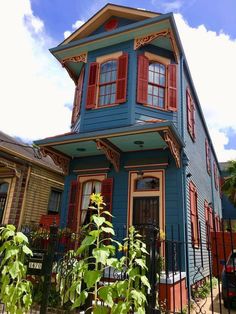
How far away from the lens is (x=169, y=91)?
395 inches

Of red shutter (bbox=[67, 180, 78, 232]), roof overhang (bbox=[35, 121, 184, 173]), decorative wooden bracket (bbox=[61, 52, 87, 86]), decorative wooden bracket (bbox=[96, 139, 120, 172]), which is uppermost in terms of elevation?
decorative wooden bracket (bbox=[61, 52, 87, 86])

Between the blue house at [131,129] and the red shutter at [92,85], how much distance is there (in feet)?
0.13

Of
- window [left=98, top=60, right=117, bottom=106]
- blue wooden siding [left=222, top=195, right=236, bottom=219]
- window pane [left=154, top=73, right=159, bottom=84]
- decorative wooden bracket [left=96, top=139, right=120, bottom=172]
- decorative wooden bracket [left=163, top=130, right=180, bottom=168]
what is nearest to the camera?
decorative wooden bracket [left=163, top=130, right=180, bottom=168]

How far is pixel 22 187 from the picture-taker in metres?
13.4

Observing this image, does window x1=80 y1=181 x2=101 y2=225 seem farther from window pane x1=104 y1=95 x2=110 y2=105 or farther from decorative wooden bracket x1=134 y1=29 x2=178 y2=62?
decorative wooden bracket x1=134 y1=29 x2=178 y2=62

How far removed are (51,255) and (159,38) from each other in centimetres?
876

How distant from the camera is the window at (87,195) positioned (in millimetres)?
9906

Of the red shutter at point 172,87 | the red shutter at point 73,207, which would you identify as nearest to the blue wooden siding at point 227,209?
the red shutter at point 172,87

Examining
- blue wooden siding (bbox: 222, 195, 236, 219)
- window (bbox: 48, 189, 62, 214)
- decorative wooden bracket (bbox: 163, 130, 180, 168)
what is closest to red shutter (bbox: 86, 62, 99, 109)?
decorative wooden bracket (bbox: 163, 130, 180, 168)

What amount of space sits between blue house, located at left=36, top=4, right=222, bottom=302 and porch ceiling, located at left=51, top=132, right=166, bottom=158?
32 millimetres

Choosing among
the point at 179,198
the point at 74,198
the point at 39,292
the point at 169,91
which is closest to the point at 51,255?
the point at 39,292

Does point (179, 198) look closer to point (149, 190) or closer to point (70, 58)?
point (149, 190)

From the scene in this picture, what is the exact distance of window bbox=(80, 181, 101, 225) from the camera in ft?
32.5

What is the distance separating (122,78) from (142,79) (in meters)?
0.77
